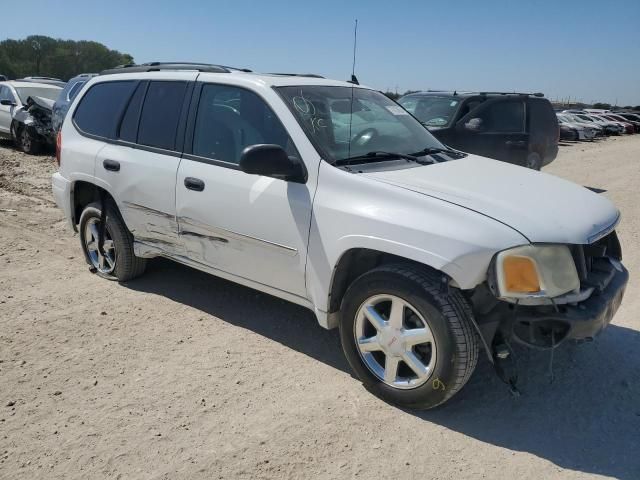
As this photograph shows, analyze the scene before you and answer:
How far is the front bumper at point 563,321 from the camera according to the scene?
2.80 m

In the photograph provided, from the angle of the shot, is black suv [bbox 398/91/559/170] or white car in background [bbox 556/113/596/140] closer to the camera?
black suv [bbox 398/91/559/170]

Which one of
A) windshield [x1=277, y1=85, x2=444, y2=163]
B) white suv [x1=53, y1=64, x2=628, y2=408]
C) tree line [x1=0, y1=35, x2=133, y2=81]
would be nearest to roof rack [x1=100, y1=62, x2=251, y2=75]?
white suv [x1=53, y1=64, x2=628, y2=408]

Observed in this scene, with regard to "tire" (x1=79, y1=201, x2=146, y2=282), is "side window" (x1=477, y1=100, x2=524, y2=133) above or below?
above

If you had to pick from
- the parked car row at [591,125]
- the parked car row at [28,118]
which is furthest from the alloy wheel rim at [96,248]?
the parked car row at [591,125]

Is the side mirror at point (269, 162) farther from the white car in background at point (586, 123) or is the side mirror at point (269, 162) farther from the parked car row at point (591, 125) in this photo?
the white car in background at point (586, 123)

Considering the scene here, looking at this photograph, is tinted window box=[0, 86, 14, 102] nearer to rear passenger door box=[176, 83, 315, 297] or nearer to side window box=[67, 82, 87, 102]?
side window box=[67, 82, 87, 102]

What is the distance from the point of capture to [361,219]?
10.2ft

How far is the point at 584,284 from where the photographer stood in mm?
3014

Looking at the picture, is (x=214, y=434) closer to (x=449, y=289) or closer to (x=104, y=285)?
(x=449, y=289)

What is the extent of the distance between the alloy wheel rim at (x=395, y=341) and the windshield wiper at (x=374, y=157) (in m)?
0.88

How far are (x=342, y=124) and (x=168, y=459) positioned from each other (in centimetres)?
233

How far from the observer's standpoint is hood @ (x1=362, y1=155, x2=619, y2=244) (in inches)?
113

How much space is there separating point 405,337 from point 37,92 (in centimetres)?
1407

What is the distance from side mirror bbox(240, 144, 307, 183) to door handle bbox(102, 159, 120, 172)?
168cm
